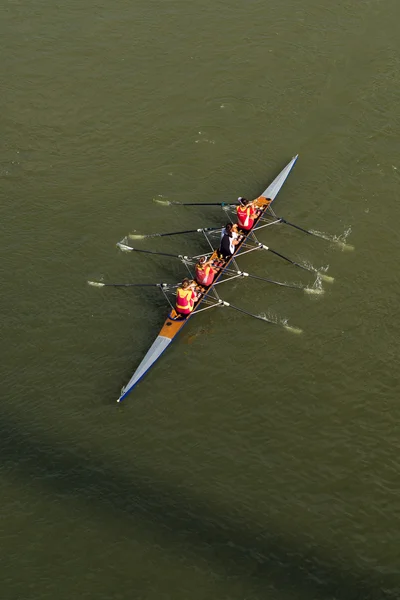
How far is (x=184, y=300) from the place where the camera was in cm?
2184

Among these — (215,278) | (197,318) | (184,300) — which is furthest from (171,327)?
(215,278)

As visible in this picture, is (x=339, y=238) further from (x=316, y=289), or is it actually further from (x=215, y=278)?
(x=215, y=278)

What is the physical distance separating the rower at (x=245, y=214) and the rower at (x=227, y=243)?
745 millimetres

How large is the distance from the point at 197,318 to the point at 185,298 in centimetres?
100

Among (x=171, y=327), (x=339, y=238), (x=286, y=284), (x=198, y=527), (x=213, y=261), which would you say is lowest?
(x=198, y=527)

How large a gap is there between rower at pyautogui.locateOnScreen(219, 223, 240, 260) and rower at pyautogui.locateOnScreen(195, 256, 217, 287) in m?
0.97

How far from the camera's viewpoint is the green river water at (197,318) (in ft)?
56.1

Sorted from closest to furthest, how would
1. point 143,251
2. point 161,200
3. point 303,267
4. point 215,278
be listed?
1. point 215,278
2. point 303,267
3. point 143,251
4. point 161,200

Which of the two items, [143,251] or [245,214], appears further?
[245,214]

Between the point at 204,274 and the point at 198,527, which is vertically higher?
the point at 204,274

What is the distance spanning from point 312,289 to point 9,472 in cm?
1074

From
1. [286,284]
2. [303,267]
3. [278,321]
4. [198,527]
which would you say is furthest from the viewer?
[303,267]

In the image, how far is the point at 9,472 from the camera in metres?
18.5

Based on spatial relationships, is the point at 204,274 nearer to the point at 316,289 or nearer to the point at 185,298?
the point at 185,298
